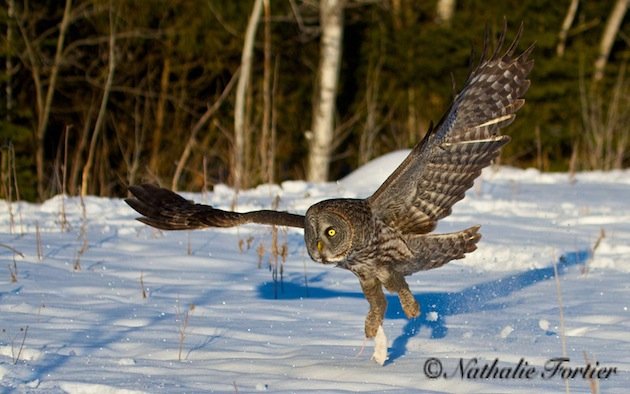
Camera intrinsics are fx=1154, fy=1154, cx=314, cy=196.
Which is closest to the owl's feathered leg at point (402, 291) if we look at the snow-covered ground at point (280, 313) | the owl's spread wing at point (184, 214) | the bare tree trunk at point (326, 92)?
the snow-covered ground at point (280, 313)

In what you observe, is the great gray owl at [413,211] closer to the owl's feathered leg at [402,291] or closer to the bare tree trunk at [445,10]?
the owl's feathered leg at [402,291]

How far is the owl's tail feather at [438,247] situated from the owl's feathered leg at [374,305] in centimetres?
19

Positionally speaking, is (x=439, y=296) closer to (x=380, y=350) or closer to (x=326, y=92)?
(x=380, y=350)

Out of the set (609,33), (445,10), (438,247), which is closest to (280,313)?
(438,247)

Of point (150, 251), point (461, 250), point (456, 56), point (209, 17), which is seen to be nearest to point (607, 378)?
point (461, 250)

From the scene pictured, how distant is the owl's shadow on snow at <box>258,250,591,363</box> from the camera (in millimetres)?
5734

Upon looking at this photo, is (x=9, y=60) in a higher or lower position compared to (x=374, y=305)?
lower

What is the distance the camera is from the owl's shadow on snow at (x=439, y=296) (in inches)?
226

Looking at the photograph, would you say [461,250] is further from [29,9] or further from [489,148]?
[29,9]

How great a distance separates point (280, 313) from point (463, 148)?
1285mm

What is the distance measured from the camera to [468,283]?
22.5 feet

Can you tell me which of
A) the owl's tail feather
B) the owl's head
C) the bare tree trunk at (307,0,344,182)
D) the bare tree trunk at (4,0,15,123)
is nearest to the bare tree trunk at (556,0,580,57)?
the bare tree trunk at (307,0,344,182)

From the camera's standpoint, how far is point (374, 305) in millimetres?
5328

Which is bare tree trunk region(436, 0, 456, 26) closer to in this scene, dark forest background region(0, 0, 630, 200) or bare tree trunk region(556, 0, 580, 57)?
dark forest background region(0, 0, 630, 200)
